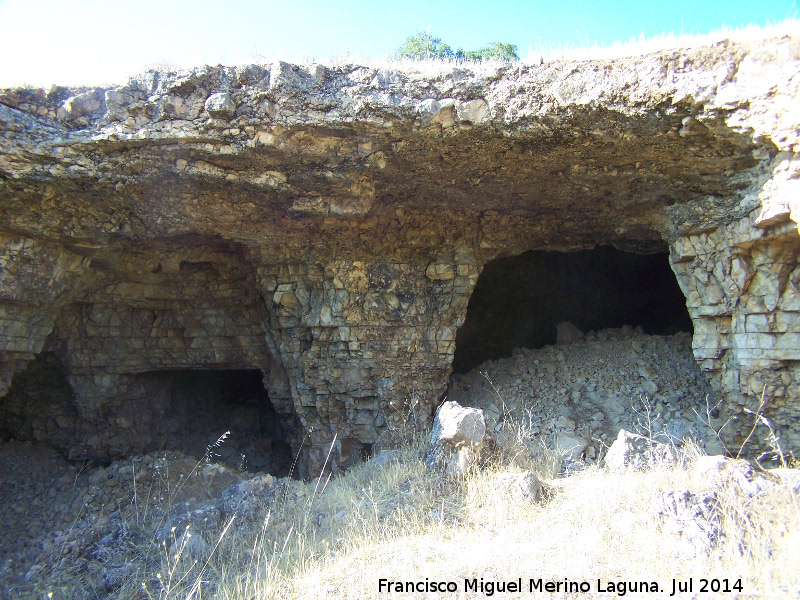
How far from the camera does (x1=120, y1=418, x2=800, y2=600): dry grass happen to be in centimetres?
300

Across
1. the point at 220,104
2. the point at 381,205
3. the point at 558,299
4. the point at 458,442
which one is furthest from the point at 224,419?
the point at 558,299

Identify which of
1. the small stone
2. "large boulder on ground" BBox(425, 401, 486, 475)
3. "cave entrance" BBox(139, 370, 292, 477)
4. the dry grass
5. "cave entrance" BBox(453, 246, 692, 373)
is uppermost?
the small stone

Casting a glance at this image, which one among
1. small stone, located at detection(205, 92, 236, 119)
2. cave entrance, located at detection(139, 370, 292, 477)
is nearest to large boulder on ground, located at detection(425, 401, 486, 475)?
small stone, located at detection(205, 92, 236, 119)

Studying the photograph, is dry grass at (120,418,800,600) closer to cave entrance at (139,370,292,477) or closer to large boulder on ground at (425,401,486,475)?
large boulder on ground at (425,401,486,475)

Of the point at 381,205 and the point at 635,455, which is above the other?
the point at 381,205

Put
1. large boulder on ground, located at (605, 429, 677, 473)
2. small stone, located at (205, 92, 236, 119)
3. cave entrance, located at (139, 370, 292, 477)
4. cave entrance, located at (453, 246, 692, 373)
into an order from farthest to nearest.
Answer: cave entrance, located at (453, 246, 692, 373), cave entrance, located at (139, 370, 292, 477), small stone, located at (205, 92, 236, 119), large boulder on ground, located at (605, 429, 677, 473)

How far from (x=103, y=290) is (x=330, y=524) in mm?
4547

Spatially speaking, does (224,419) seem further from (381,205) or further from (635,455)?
(635,455)

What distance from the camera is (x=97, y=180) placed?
4.87 metres

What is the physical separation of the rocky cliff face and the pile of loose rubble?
26.4 inches

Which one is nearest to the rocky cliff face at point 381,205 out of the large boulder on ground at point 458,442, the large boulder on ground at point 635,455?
the large boulder on ground at point 635,455

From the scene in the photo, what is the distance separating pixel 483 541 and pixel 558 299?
6683 mm

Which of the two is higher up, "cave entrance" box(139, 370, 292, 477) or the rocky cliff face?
the rocky cliff face

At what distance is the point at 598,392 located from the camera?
6406mm
